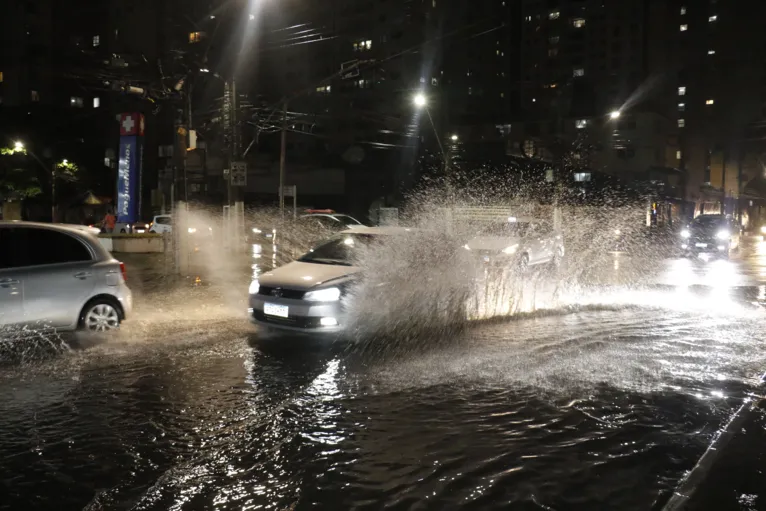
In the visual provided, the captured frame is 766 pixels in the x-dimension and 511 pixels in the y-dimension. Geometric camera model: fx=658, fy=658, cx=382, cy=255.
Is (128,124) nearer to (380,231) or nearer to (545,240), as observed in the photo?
(545,240)

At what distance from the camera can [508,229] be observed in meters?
16.7

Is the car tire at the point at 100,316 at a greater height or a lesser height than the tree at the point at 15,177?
lesser

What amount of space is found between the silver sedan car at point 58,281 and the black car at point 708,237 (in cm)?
2325

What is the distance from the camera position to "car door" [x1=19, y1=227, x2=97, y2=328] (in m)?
7.87

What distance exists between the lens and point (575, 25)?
89.4 meters

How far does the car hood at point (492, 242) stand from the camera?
51.1 feet

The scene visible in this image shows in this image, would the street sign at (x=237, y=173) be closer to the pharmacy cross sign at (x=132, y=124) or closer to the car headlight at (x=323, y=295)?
the pharmacy cross sign at (x=132, y=124)

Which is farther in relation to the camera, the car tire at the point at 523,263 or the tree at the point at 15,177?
the tree at the point at 15,177

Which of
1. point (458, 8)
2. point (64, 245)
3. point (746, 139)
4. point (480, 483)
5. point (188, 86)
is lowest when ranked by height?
point (480, 483)

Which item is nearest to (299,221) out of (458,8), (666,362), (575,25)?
(666,362)

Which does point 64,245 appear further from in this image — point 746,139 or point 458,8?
point 746,139

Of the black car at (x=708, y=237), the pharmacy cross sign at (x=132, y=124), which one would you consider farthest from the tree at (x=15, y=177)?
the black car at (x=708, y=237)

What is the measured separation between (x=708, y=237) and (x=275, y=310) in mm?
22021

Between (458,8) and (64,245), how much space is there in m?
67.7
